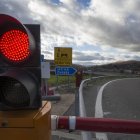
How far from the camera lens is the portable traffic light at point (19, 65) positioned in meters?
2.58

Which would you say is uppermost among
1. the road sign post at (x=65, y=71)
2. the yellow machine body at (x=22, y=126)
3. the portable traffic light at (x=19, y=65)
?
the portable traffic light at (x=19, y=65)

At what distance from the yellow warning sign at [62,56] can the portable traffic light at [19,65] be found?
16.2 meters

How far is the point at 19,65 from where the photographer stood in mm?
2645

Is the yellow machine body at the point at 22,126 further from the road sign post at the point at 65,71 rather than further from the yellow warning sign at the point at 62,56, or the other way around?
the yellow warning sign at the point at 62,56

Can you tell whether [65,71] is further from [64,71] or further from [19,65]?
[19,65]

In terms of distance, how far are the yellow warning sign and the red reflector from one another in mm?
16278

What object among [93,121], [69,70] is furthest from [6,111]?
[69,70]

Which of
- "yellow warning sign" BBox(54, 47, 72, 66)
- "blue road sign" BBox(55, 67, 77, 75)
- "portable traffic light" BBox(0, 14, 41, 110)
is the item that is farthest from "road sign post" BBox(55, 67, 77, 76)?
"portable traffic light" BBox(0, 14, 41, 110)

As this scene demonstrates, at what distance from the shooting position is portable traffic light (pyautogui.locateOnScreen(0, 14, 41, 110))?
8.45ft

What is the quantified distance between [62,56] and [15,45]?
54.6ft

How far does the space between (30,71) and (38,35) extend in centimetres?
25

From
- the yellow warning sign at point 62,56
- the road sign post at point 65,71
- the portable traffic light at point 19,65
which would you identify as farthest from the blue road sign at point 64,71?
the portable traffic light at point 19,65

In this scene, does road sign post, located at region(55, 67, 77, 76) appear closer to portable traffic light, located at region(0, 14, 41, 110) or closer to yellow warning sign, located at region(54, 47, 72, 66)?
yellow warning sign, located at region(54, 47, 72, 66)

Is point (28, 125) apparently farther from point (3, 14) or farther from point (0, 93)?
point (3, 14)
